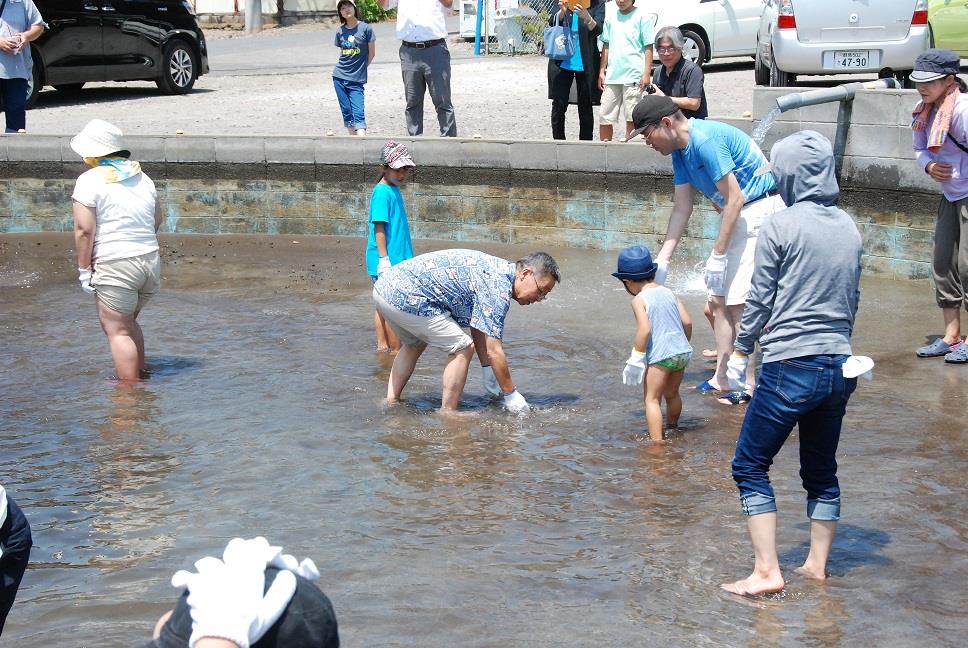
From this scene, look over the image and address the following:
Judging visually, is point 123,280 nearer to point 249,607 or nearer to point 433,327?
point 433,327

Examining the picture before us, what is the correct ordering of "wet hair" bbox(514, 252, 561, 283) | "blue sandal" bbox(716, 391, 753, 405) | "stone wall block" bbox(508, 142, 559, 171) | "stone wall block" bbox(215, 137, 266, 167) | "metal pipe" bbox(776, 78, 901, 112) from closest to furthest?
"wet hair" bbox(514, 252, 561, 283) < "blue sandal" bbox(716, 391, 753, 405) < "metal pipe" bbox(776, 78, 901, 112) < "stone wall block" bbox(508, 142, 559, 171) < "stone wall block" bbox(215, 137, 266, 167)

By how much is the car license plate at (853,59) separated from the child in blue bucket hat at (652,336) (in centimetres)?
826

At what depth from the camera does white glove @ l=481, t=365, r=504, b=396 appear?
297 inches

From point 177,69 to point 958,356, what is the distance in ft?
44.6

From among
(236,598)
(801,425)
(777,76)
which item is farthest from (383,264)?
(777,76)

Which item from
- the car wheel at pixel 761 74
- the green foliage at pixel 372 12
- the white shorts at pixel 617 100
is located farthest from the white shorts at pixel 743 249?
the green foliage at pixel 372 12

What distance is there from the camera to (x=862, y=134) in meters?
9.87

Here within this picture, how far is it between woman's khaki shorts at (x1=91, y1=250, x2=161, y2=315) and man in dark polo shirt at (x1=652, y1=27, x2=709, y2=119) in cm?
469

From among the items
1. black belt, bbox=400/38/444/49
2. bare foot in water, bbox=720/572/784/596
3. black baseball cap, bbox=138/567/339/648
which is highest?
black belt, bbox=400/38/444/49

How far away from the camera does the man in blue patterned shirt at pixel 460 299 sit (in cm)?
675

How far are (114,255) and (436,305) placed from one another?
7.21 feet

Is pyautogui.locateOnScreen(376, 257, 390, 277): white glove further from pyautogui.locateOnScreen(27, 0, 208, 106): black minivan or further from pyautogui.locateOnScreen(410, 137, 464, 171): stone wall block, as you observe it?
pyautogui.locateOnScreen(27, 0, 208, 106): black minivan

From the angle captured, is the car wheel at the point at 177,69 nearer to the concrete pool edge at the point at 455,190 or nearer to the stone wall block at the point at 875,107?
the concrete pool edge at the point at 455,190

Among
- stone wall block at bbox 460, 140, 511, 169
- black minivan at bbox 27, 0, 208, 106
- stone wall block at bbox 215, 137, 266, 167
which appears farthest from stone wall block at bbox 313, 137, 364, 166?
black minivan at bbox 27, 0, 208, 106
